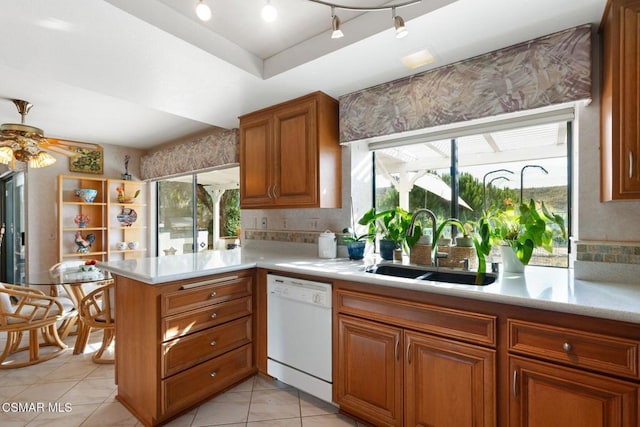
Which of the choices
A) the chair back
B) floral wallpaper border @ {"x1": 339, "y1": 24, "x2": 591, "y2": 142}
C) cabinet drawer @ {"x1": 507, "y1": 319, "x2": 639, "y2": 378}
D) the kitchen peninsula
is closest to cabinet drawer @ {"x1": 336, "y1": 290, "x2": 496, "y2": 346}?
the kitchen peninsula

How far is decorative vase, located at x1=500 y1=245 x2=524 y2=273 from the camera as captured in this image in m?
1.71

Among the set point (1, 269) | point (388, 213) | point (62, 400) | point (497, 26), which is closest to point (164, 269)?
point (62, 400)

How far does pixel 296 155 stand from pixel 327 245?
75cm

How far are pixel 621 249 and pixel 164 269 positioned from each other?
8.05 feet

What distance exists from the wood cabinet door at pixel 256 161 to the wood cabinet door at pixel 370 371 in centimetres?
132

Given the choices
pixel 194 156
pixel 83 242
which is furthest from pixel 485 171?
pixel 83 242

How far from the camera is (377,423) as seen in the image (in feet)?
5.47

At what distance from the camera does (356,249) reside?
231 centimetres

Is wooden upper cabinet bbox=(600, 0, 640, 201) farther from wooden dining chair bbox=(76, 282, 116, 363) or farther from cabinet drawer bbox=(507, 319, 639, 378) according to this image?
wooden dining chair bbox=(76, 282, 116, 363)

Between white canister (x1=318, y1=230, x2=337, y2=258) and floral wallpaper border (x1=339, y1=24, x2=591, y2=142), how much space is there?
795 millimetres

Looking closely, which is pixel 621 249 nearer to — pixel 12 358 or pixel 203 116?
pixel 203 116

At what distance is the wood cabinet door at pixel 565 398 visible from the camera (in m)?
1.08

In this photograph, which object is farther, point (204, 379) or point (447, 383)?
point (204, 379)

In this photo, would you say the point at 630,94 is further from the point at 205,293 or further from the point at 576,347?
the point at 205,293
